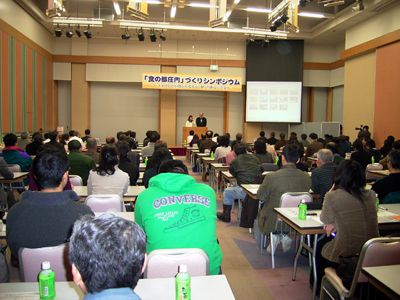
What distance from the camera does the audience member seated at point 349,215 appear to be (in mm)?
2928

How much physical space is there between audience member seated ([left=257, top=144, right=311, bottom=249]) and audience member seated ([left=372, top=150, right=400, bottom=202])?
759mm

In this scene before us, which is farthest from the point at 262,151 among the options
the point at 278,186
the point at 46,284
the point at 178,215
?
the point at 46,284

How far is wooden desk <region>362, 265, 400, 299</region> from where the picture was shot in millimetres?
2002

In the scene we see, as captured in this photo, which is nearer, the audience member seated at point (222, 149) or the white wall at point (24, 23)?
the audience member seated at point (222, 149)

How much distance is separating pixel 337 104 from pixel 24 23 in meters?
12.4

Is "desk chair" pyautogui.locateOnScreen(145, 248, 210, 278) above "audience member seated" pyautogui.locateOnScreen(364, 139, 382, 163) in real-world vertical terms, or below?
below

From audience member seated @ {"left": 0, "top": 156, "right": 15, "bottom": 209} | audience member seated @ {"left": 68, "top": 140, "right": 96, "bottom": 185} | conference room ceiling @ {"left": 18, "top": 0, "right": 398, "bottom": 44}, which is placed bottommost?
audience member seated @ {"left": 0, "top": 156, "right": 15, "bottom": 209}

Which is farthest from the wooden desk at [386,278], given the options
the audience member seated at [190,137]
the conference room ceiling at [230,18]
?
the audience member seated at [190,137]

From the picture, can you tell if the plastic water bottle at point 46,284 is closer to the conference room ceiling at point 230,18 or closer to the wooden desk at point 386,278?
the wooden desk at point 386,278

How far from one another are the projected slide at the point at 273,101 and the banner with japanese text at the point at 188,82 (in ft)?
3.92

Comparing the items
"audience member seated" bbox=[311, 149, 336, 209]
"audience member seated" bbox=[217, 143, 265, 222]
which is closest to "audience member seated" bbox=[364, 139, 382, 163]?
"audience member seated" bbox=[217, 143, 265, 222]

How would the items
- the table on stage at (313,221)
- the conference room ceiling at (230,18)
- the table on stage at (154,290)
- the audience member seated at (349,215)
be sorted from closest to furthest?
the table on stage at (154,290) < the audience member seated at (349,215) < the table on stage at (313,221) < the conference room ceiling at (230,18)

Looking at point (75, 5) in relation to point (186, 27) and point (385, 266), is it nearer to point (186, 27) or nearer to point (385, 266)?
point (186, 27)

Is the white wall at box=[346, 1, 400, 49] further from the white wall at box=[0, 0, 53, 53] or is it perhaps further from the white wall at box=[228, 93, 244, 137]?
the white wall at box=[0, 0, 53, 53]
